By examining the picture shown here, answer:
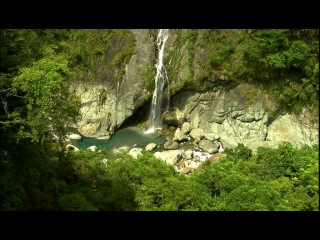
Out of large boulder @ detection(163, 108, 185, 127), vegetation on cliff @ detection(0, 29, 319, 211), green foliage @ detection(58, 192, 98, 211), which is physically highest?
large boulder @ detection(163, 108, 185, 127)

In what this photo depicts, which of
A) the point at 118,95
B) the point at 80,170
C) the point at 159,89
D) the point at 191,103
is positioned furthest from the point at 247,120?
the point at 80,170

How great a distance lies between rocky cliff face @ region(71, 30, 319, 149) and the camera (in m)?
17.0

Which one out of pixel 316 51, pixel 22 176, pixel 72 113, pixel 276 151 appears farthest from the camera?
pixel 316 51

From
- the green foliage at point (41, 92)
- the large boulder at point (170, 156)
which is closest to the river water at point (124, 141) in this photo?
the large boulder at point (170, 156)

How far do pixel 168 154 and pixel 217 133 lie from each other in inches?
120

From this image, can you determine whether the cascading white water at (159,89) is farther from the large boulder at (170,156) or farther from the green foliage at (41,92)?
the green foliage at (41,92)

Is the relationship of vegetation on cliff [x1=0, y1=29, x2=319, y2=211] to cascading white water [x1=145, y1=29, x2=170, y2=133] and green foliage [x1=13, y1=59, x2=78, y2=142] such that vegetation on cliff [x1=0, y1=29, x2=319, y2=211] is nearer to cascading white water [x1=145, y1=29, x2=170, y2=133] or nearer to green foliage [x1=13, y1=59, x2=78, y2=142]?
green foliage [x1=13, y1=59, x2=78, y2=142]

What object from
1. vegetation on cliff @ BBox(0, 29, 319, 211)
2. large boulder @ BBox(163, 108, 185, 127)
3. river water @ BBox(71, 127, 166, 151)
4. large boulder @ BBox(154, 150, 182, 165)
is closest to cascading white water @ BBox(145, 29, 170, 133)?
large boulder @ BBox(163, 108, 185, 127)

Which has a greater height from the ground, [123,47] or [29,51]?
[123,47]

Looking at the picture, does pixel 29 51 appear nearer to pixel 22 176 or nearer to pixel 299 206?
pixel 22 176

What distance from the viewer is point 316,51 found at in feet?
55.6

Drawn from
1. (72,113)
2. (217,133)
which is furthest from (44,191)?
(217,133)

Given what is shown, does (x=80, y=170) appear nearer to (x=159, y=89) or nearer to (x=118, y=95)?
(x=118, y=95)
